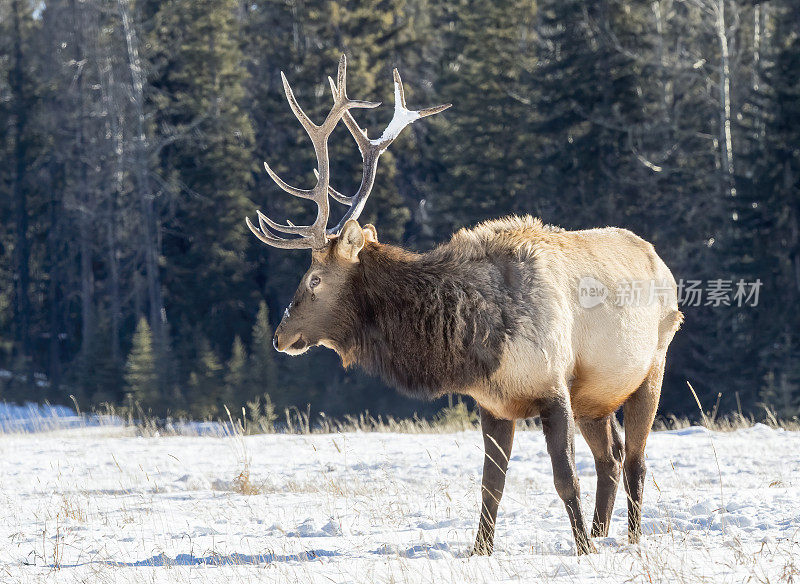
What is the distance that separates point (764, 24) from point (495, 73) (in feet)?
26.1

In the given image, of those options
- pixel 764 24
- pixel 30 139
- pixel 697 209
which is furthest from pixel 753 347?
pixel 30 139

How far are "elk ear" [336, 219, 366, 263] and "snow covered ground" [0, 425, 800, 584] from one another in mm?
1526

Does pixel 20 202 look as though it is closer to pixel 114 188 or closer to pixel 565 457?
pixel 114 188

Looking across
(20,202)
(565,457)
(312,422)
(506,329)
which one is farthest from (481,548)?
(20,202)

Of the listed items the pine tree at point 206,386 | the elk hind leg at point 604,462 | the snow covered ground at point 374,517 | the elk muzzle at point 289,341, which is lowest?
the pine tree at point 206,386

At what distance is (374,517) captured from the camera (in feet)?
22.2

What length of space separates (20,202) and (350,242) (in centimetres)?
3713

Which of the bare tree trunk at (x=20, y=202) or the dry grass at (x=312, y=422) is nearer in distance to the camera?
the dry grass at (x=312, y=422)

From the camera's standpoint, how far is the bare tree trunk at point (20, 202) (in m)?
39.5

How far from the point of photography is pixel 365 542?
242 inches

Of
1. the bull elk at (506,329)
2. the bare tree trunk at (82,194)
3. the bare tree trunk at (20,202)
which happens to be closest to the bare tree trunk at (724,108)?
the bull elk at (506,329)

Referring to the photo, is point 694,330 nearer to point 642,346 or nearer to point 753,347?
point 753,347

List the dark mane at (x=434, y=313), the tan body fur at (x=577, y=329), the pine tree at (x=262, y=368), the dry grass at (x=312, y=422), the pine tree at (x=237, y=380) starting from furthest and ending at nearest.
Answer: the pine tree at (x=262, y=368), the pine tree at (x=237, y=380), the dry grass at (x=312, y=422), the dark mane at (x=434, y=313), the tan body fur at (x=577, y=329)

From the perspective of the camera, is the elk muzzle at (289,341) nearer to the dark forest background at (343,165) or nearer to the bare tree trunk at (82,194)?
the dark forest background at (343,165)
